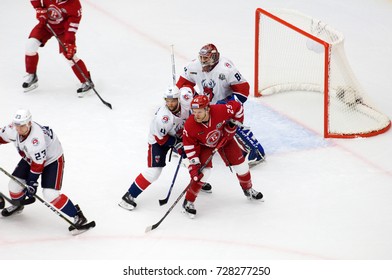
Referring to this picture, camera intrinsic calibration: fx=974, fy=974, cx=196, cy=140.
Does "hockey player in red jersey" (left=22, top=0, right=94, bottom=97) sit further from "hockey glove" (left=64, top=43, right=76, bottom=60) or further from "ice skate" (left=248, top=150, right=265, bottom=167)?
"ice skate" (left=248, top=150, right=265, bottom=167)

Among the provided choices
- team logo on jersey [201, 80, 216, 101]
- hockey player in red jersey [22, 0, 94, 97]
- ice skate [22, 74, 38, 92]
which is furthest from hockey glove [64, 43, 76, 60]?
team logo on jersey [201, 80, 216, 101]

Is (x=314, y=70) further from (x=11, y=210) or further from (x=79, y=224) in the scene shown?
(x=11, y=210)

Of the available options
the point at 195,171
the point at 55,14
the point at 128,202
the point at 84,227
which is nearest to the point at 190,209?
the point at 195,171

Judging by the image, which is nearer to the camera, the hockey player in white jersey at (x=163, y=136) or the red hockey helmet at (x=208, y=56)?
the hockey player in white jersey at (x=163, y=136)

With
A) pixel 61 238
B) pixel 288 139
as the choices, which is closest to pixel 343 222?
pixel 288 139

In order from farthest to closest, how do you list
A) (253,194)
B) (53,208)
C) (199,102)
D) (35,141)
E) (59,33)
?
1. (59,33)
2. (253,194)
3. (53,208)
4. (199,102)
5. (35,141)

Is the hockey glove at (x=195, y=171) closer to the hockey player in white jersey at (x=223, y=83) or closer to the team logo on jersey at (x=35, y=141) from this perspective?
the hockey player in white jersey at (x=223, y=83)

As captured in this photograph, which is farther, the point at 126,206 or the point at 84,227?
the point at 126,206

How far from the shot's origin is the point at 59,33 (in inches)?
296

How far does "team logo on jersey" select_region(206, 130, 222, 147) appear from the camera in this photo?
5.83 meters

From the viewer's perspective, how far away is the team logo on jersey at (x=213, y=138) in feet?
19.1

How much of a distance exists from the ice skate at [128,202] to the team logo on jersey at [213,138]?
63 cm

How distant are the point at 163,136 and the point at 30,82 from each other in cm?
211

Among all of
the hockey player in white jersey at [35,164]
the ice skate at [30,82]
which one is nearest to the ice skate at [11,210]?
the hockey player in white jersey at [35,164]
